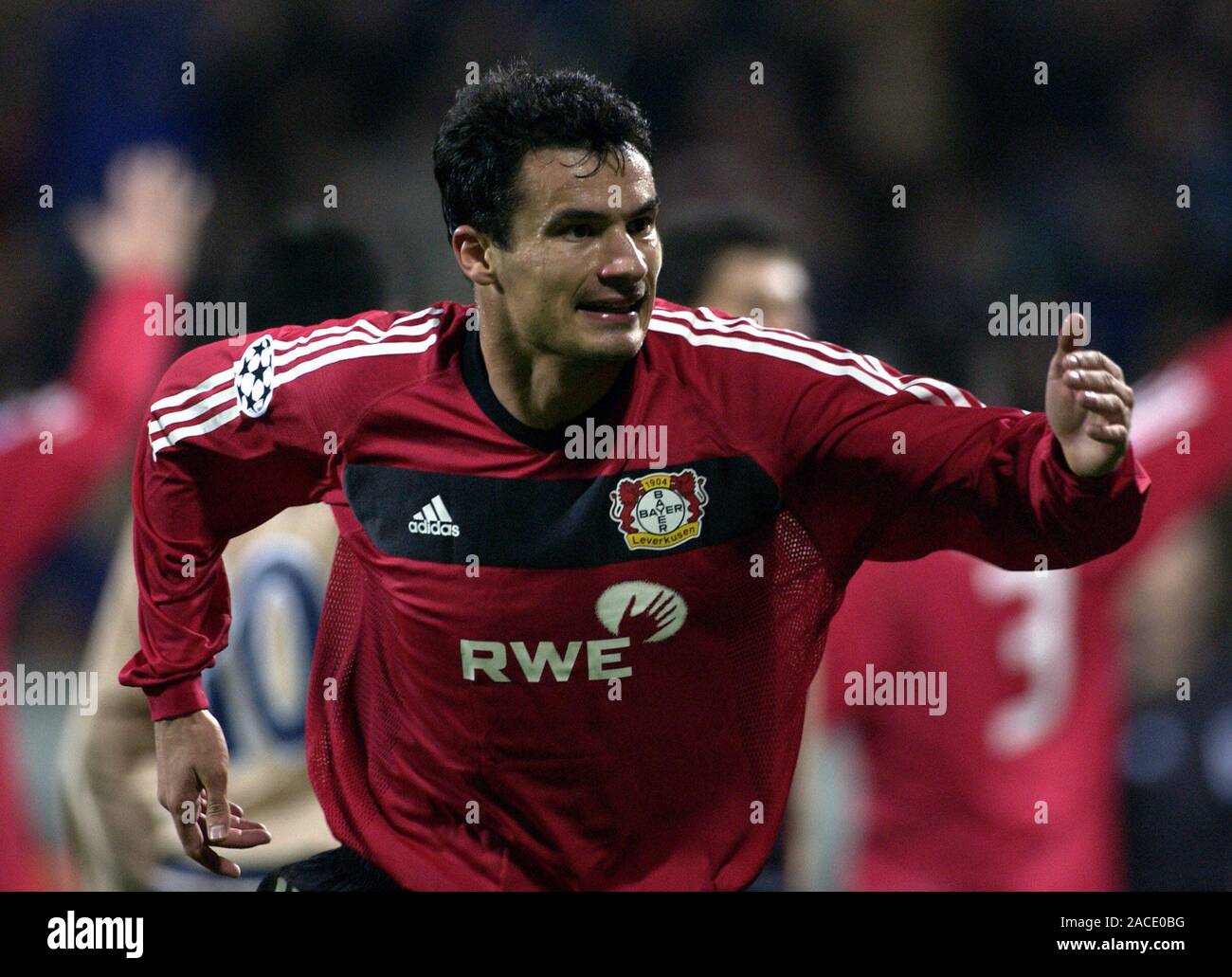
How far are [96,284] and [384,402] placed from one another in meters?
2.38

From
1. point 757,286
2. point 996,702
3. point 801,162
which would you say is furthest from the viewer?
point 801,162

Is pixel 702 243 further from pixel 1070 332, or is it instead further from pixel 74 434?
pixel 1070 332

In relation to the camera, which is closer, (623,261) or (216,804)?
(623,261)

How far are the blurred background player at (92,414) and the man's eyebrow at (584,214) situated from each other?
165 centimetres

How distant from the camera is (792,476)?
2465 millimetres

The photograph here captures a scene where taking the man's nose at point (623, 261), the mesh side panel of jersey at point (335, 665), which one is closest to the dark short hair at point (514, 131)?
the man's nose at point (623, 261)

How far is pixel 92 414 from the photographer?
12.4 feet

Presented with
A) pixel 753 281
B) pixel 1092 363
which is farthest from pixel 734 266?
pixel 1092 363

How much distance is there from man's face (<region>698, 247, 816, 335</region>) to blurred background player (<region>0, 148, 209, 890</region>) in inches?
50.0

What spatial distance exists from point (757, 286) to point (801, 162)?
1.55 metres

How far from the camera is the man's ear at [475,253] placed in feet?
8.34

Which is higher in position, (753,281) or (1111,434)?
(753,281)

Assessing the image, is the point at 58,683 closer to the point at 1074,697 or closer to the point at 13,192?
the point at 13,192
